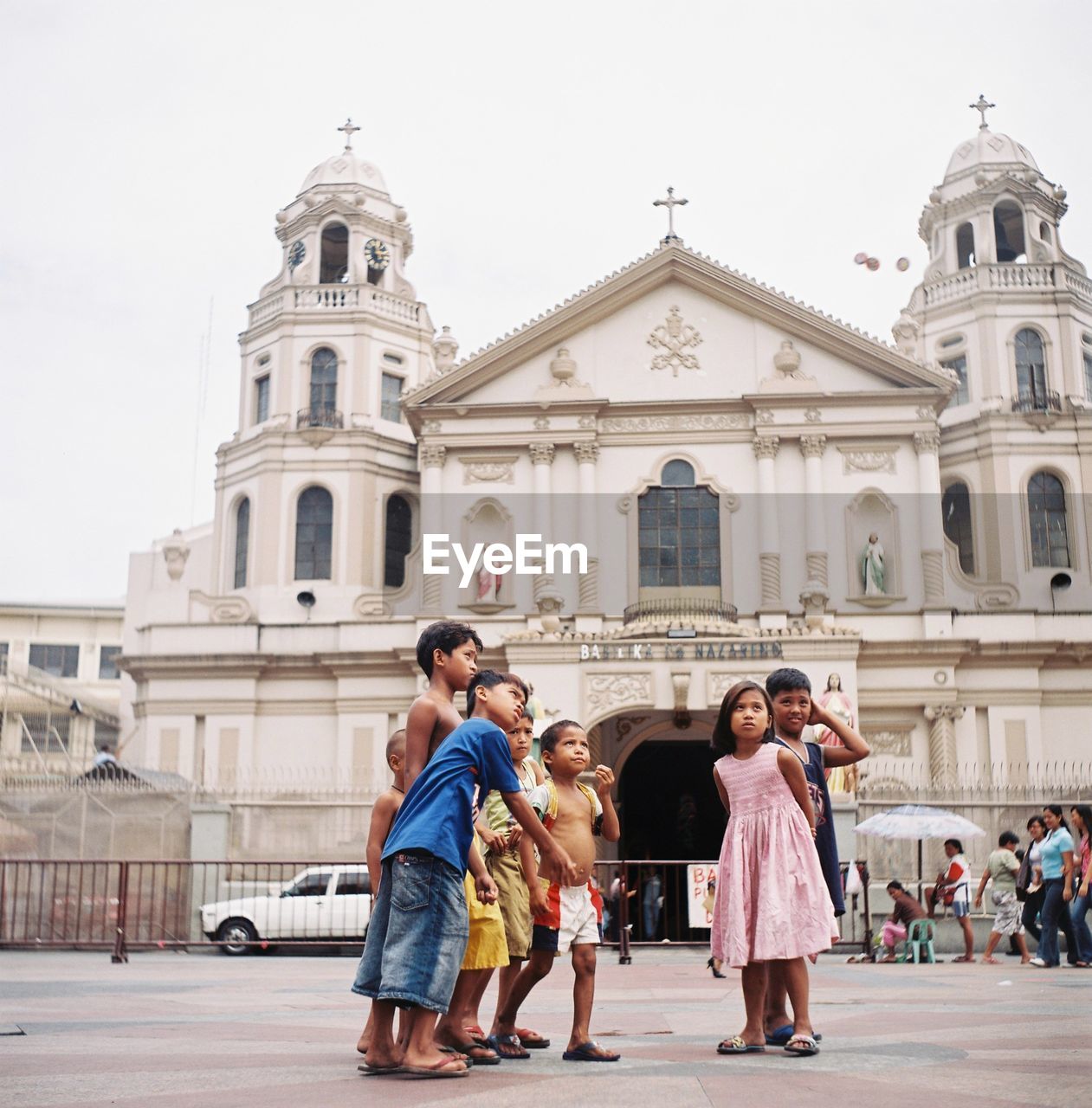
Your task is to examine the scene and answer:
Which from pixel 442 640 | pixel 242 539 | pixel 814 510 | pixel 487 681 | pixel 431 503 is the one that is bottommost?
pixel 487 681

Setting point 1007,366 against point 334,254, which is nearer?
point 1007,366

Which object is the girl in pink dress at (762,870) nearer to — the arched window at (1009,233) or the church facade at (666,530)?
the church facade at (666,530)

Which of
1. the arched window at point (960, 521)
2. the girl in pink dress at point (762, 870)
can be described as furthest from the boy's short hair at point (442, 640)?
the arched window at point (960, 521)

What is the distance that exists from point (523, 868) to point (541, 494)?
27175mm

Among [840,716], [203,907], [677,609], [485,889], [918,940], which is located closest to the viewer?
[485,889]

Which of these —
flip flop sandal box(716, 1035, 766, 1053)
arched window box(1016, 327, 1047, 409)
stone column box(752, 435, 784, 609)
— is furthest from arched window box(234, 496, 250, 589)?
flip flop sandal box(716, 1035, 766, 1053)

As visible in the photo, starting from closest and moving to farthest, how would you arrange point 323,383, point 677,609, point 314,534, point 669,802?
point 677,609, point 669,802, point 314,534, point 323,383

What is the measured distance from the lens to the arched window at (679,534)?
33.5 meters

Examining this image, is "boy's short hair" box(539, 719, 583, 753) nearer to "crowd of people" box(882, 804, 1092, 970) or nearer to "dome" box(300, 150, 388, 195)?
"crowd of people" box(882, 804, 1092, 970)

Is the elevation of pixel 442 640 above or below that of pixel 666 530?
below

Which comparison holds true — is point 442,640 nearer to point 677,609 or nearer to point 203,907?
point 203,907

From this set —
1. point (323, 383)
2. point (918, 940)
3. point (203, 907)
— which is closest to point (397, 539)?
point (323, 383)

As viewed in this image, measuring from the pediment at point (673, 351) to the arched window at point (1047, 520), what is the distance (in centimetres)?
410

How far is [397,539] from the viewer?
3769cm
